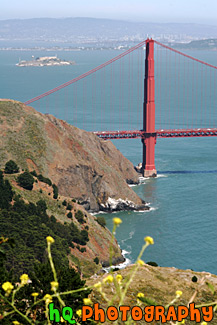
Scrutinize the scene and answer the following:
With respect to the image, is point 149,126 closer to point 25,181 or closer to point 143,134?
point 143,134

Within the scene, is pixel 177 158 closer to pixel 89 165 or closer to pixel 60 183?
pixel 89 165

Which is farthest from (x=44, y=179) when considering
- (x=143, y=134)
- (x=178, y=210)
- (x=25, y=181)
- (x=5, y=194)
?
(x=143, y=134)

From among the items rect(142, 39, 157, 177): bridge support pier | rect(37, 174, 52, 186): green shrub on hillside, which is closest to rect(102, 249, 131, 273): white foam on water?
rect(37, 174, 52, 186): green shrub on hillside

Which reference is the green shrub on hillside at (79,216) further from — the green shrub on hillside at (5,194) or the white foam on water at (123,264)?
the green shrub on hillside at (5,194)

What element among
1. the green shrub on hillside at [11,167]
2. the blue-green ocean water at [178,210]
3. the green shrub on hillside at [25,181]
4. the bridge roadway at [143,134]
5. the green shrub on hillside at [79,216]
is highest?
the green shrub on hillside at [11,167]

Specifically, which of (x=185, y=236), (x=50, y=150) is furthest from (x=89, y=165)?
(x=185, y=236)

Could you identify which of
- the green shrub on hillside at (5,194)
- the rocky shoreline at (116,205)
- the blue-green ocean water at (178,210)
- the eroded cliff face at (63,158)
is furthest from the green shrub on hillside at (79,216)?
the rocky shoreline at (116,205)

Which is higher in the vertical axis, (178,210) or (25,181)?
(25,181)
